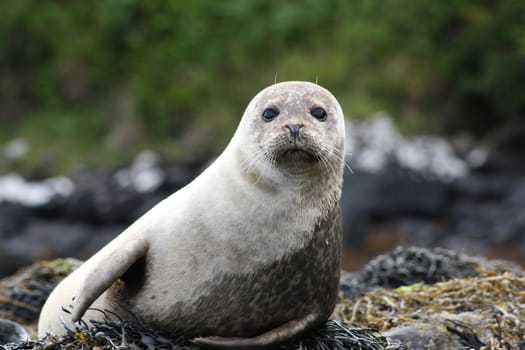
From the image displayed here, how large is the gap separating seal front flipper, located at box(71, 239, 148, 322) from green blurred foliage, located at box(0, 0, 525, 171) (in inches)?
735

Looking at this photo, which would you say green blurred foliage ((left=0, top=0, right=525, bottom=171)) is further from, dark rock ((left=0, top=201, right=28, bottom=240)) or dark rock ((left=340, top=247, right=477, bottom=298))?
dark rock ((left=340, top=247, right=477, bottom=298))

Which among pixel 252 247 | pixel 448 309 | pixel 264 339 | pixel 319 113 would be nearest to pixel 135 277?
pixel 252 247

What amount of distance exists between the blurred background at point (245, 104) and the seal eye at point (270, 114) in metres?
14.5

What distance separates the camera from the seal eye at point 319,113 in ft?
15.4

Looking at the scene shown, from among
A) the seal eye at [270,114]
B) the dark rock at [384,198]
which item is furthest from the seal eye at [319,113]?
the dark rock at [384,198]

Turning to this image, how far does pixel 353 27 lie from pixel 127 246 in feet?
78.0

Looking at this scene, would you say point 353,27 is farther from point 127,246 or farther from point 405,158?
point 127,246

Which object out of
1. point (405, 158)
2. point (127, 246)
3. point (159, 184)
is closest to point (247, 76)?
point (159, 184)

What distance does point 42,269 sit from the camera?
7.12 meters

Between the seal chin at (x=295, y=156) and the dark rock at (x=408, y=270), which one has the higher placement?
the dark rock at (x=408, y=270)

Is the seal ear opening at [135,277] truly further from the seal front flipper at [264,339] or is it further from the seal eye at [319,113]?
the seal eye at [319,113]

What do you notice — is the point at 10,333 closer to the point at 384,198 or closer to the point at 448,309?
the point at 448,309

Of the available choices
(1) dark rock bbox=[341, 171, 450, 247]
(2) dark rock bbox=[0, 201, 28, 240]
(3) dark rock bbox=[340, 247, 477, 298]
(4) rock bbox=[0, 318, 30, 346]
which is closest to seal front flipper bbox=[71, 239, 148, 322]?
(4) rock bbox=[0, 318, 30, 346]

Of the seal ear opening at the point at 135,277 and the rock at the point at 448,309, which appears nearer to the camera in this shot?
the seal ear opening at the point at 135,277
